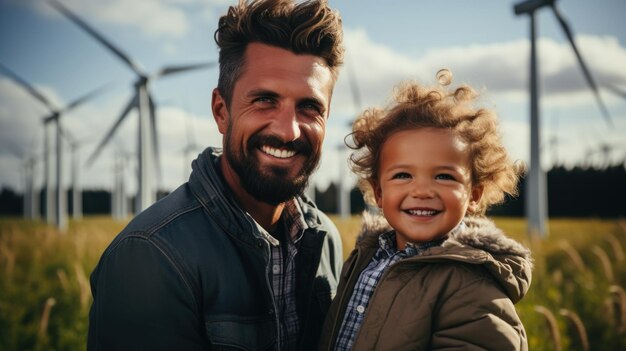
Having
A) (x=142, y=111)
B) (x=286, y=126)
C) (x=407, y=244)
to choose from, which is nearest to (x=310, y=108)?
(x=286, y=126)

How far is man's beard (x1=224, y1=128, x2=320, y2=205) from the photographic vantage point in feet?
11.1

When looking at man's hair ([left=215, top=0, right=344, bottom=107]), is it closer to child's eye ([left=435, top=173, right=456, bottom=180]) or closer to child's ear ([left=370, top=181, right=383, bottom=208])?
child's ear ([left=370, top=181, right=383, bottom=208])

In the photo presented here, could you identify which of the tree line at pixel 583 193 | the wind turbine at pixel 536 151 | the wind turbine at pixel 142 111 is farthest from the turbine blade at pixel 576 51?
the tree line at pixel 583 193

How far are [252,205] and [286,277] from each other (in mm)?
572

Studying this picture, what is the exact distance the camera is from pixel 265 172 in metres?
3.38

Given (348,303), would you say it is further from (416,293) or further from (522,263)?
(522,263)

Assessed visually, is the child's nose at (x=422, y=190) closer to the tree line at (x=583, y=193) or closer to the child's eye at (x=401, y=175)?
the child's eye at (x=401, y=175)

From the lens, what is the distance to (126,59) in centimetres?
1634

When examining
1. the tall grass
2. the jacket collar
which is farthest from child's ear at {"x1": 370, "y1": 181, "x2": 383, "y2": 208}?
the tall grass

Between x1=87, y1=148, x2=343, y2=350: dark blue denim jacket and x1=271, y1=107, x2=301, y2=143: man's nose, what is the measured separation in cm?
49

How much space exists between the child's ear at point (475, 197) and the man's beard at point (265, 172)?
1163 mm

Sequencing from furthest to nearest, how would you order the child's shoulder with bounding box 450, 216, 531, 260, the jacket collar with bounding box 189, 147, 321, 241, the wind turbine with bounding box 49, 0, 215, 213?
1. the wind turbine with bounding box 49, 0, 215, 213
2. the jacket collar with bounding box 189, 147, 321, 241
3. the child's shoulder with bounding box 450, 216, 531, 260

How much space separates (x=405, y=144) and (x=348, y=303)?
1.12m

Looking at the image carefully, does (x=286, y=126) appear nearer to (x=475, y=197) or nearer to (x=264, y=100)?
(x=264, y=100)
